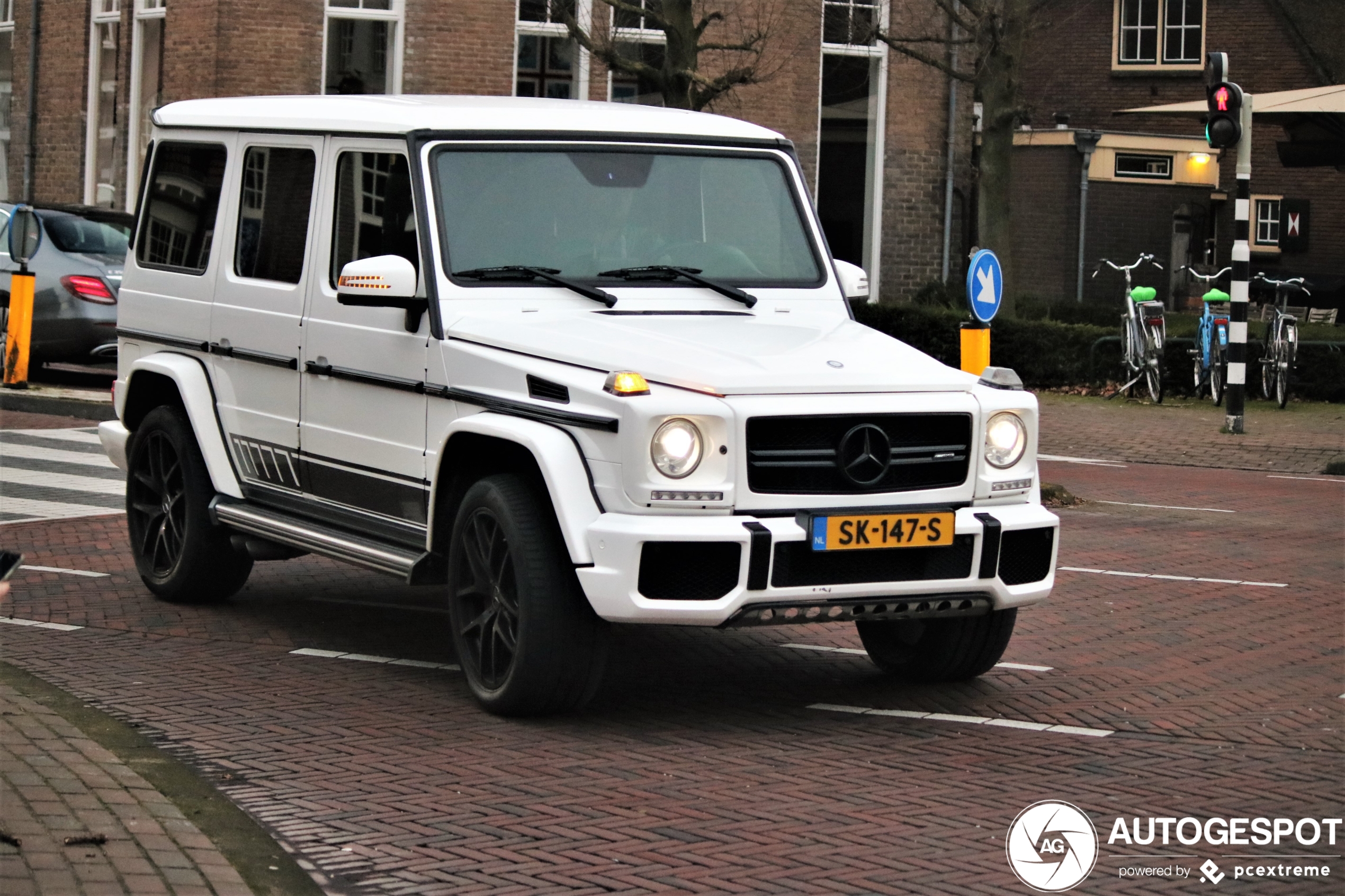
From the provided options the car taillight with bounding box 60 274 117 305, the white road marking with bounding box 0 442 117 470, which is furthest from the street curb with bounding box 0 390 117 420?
the white road marking with bounding box 0 442 117 470

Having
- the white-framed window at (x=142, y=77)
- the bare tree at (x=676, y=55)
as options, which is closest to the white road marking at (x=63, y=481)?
the bare tree at (x=676, y=55)

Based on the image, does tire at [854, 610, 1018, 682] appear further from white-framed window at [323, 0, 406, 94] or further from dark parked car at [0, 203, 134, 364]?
white-framed window at [323, 0, 406, 94]

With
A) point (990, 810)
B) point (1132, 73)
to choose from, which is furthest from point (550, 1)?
point (1132, 73)

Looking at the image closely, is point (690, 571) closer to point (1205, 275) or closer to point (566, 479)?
point (566, 479)

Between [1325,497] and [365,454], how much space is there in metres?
9.04

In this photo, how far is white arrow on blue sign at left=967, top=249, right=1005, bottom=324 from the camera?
12.4 metres

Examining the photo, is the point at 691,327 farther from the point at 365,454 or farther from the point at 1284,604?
the point at 1284,604

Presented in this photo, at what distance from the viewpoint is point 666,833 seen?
5293 mm

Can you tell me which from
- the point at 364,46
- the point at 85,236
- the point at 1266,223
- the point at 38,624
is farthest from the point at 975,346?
the point at 1266,223

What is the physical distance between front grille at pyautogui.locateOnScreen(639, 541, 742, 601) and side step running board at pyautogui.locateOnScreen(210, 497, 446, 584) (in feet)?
3.80

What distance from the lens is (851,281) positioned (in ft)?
25.5

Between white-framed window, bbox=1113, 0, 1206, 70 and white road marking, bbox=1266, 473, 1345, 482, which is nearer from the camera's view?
white road marking, bbox=1266, 473, 1345, 482

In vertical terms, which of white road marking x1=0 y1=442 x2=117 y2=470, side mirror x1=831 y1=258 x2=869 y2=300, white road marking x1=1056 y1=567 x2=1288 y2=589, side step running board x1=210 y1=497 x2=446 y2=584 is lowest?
white road marking x1=1056 y1=567 x2=1288 y2=589

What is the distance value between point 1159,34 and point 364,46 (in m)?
21.6
